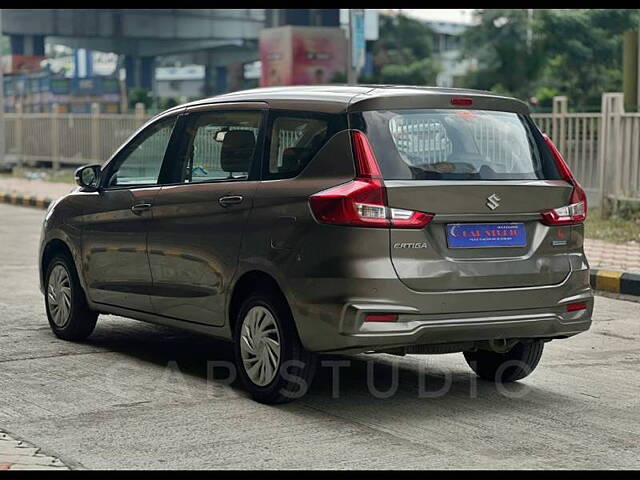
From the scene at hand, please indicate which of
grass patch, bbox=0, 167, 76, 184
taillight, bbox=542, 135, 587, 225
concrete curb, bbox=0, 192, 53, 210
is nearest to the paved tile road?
taillight, bbox=542, 135, 587, 225

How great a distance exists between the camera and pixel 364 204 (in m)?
6.26

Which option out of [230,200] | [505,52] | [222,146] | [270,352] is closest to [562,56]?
[505,52]

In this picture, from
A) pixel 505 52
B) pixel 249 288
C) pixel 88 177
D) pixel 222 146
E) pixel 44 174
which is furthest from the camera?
pixel 505 52

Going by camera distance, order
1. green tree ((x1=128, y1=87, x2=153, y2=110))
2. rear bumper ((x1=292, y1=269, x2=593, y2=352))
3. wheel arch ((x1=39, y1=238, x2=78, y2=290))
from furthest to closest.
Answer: green tree ((x1=128, y1=87, x2=153, y2=110)) → wheel arch ((x1=39, y1=238, x2=78, y2=290)) → rear bumper ((x1=292, y1=269, x2=593, y2=352))

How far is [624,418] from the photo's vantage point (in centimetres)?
647

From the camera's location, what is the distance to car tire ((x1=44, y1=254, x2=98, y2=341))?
27.9 feet

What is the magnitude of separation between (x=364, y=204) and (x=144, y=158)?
7.37 feet

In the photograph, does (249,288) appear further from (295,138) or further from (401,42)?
(401,42)

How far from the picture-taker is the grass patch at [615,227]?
48.4 feet

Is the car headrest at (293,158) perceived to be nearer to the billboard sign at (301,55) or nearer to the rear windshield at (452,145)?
the rear windshield at (452,145)

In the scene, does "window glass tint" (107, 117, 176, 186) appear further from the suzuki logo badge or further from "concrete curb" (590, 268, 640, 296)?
"concrete curb" (590, 268, 640, 296)

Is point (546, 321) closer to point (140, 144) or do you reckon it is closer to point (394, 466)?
point (394, 466)

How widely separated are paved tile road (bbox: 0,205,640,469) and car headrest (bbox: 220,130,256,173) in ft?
4.03

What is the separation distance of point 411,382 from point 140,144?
2.31m
